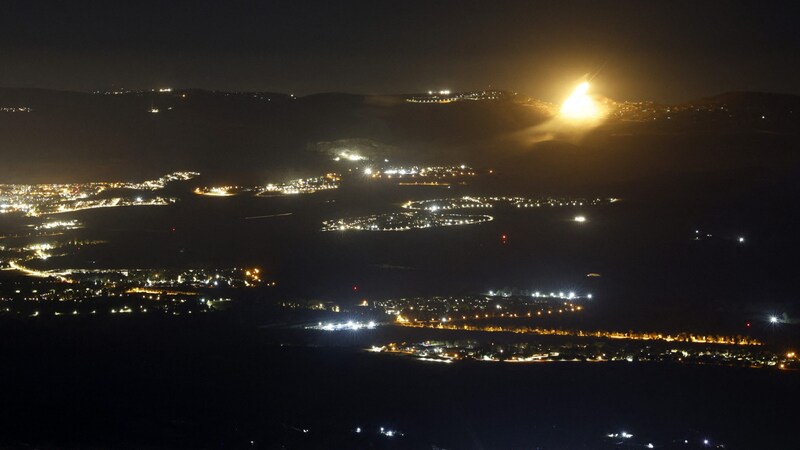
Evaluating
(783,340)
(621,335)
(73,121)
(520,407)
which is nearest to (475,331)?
(621,335)

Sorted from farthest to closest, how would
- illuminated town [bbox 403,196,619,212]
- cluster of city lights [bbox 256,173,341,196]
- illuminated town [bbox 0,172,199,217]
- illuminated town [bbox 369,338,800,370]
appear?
cluster of city lights [bbox 256,173,341,196]
illuminated town [bbox 0,172,199,217]
illuminated town [bbox 403,196,619,212]
illuminated town [bbox 369,338,800,370]

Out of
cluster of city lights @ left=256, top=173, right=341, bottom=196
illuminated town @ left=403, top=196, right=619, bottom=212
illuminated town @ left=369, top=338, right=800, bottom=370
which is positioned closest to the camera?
illuminated town @ left=369, top=338, right=800, bottom=370

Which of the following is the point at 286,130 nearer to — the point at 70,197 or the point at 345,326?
the point at 70,197

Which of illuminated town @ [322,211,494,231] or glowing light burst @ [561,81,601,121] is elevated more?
glowing light burst @ [561,81,601,121]

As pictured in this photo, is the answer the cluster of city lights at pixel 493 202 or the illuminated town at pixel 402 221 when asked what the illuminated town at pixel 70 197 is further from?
the cluster of city lights at pixel 493 202

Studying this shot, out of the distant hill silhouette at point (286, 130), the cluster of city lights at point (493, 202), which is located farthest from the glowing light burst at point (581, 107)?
the cluster of city lights at point (493, 202)

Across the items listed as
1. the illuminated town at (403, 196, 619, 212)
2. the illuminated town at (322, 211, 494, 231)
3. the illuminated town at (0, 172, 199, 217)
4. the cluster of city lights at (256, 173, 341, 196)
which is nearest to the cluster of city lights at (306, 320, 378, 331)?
the illuminated town at (322, 211, 494, 231)

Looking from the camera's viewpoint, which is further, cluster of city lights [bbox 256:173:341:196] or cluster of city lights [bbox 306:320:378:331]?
cluster of city lights [bbox 256:173:341:196]

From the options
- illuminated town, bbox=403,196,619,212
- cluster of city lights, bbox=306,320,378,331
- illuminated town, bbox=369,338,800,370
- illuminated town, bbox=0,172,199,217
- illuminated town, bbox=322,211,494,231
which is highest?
illuminated town, bbox=0,172,199,217

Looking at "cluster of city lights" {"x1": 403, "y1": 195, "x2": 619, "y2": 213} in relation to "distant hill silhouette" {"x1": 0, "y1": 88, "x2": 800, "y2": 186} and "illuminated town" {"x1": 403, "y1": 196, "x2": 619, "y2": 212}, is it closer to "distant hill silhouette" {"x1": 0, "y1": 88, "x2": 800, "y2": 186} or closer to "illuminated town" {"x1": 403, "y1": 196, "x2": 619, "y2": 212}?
"illuminated town" {"x1": 403, "y1": 196, "x2": 619, "y2": 212}

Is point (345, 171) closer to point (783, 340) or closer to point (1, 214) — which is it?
point (1, 214)
